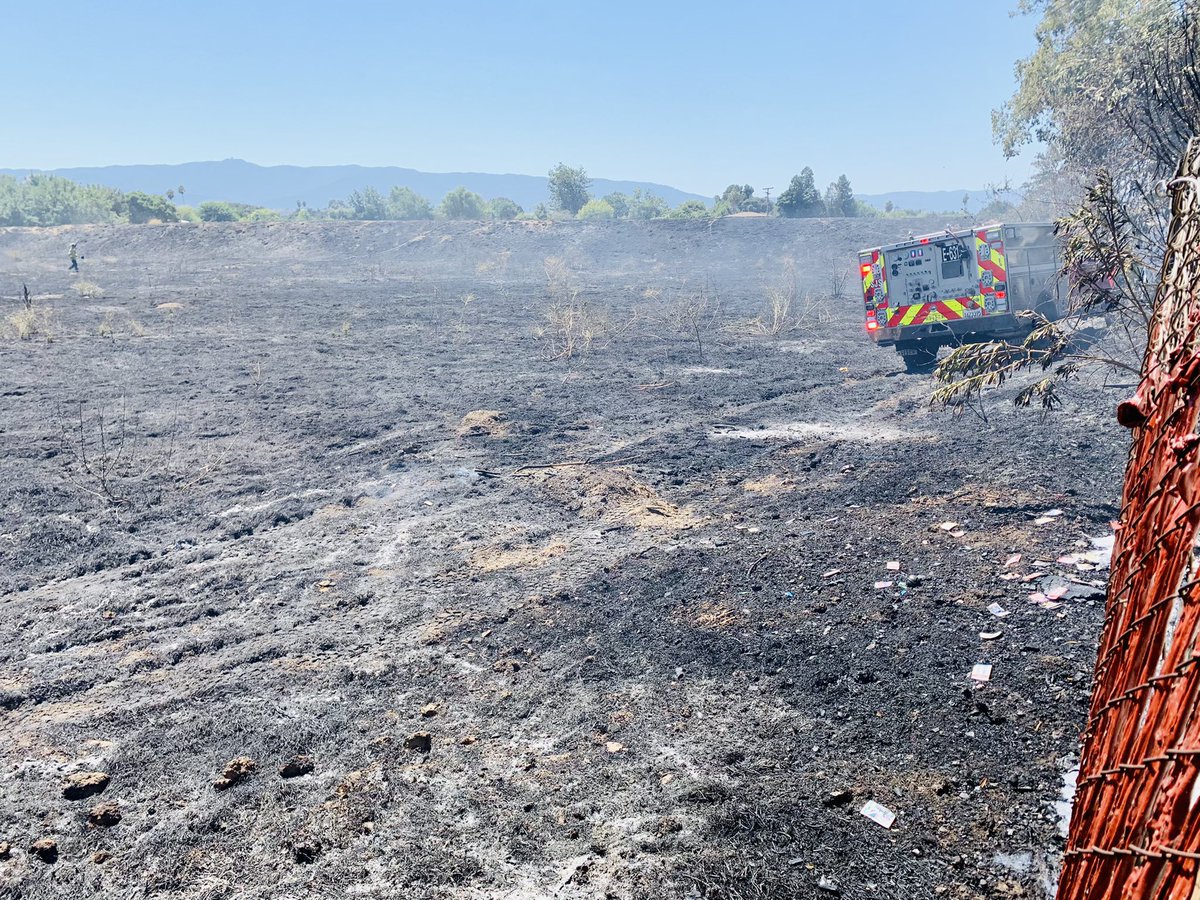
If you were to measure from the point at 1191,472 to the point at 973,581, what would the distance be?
16.1ft

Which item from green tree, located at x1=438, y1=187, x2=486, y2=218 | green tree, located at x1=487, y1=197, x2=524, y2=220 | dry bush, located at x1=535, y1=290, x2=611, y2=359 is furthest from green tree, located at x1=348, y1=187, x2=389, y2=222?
dry bush, located at x1=535, y1=290, x2=611, y2=359

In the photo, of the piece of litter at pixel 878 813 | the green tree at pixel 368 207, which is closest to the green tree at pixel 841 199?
the green tree at pixel 368 207

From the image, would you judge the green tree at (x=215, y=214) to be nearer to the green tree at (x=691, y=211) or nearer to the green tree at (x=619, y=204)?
the green tree at (x=619, y=204)

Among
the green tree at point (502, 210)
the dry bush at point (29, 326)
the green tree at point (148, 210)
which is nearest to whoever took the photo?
the dry bush at point (29, 326)

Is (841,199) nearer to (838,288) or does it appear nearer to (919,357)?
(838,288)

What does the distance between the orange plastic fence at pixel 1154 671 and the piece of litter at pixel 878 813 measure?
2.01m

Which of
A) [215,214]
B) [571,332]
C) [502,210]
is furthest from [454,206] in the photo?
[571,332]

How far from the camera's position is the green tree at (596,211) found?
221 ft

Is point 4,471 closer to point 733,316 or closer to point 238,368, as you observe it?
point 238,368

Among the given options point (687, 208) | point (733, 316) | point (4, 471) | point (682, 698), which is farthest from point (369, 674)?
point (687, 208)

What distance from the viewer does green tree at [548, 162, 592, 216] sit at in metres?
71.7

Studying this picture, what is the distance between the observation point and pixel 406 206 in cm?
9212

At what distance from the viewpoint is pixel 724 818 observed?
364cm

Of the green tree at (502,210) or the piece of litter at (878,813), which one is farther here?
the green tree at (502,210)
